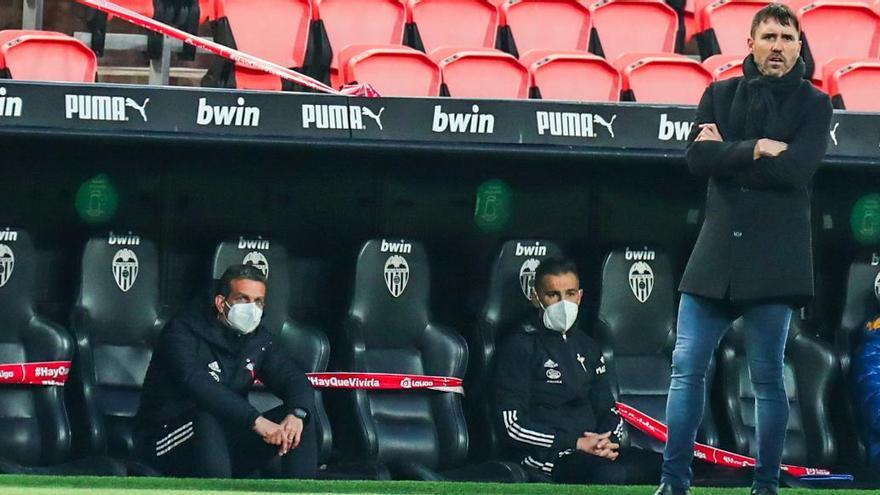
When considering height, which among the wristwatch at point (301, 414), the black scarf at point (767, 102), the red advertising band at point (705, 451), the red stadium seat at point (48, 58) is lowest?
the red advertising band at point (705, 451)

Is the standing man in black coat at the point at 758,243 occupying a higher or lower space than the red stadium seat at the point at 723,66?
lower

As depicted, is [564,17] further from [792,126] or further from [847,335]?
[792,126]

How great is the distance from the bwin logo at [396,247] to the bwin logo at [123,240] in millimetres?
1063

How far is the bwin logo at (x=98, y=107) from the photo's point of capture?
623cm

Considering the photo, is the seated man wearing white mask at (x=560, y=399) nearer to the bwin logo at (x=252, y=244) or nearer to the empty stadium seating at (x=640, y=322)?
the empty stadium seating at (x=640, y=322)

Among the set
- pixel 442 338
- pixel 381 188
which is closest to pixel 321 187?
pixel 381 188

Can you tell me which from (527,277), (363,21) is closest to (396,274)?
(527,277)

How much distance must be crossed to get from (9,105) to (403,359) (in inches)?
82.6

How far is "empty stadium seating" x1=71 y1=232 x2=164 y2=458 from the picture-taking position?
699 cm

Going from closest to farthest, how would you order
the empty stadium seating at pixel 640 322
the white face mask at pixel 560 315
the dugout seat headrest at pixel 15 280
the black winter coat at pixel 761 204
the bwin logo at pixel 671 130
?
the black winter coat at pixel 761 204
the bwin logo at pixel 671 130
the dugout seat headrest at pixel 15 280
the white face mask at pixel 560 315
the empty stadium seating at pixel 640 322

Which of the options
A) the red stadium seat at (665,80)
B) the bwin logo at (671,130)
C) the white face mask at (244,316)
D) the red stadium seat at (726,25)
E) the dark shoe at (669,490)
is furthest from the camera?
the red stadium seat at (726,25)

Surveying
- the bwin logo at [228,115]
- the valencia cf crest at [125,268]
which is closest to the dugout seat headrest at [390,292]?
the valencia cf crest at [125,268]

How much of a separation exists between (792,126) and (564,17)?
4.44 metres

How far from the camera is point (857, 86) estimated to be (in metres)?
8.47
